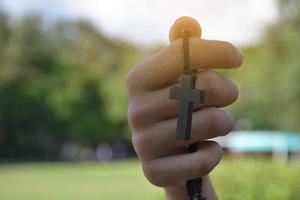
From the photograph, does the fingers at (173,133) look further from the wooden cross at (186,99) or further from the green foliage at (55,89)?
the green foliage at (55,89)

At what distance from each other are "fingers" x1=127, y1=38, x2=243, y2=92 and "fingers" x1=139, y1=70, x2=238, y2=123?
1 centimetres

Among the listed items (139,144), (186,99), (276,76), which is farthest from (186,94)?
(276,76)

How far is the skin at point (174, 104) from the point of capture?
91cm

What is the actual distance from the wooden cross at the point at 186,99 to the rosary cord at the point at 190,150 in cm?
2

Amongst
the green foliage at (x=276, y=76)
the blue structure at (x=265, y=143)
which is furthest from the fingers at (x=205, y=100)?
the blue structure at (x=265, y=143)

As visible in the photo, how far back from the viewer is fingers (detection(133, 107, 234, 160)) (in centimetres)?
92

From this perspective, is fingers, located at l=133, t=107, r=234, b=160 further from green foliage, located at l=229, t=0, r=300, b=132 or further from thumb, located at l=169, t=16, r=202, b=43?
green foliage, located at l=229, t=0, r=300, b=132

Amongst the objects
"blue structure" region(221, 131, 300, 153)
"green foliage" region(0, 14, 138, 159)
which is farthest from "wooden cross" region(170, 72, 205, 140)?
"green foliage" region(0, 14, 138, 159)

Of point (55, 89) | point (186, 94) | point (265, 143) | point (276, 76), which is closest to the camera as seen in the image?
point (186, 94)

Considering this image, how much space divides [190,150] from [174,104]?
7cm

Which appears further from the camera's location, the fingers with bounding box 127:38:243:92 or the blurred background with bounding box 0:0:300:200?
the blurred background with bounding box 0:0:300:200

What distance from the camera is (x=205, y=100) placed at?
92 cm

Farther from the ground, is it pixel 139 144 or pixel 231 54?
pixel 231 54

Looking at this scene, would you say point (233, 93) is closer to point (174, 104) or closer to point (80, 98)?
point (174, 104)
